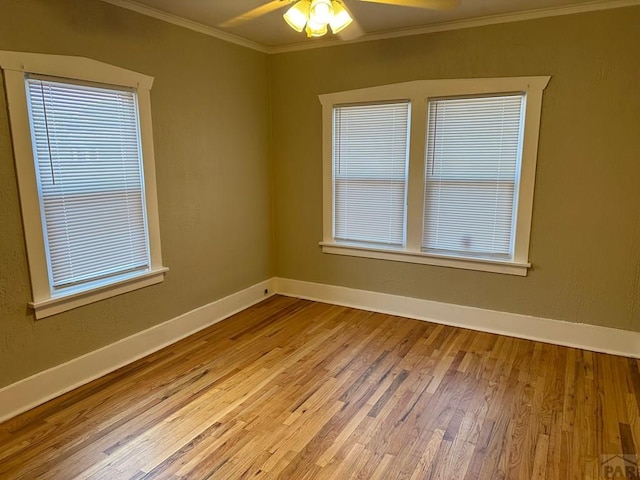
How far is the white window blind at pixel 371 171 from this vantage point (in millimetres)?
3801

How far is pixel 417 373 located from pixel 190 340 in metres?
1.85

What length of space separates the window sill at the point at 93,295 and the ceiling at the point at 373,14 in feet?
6.23

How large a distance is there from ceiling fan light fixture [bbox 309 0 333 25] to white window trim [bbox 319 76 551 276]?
1776mm

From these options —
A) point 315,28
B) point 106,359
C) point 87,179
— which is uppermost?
point 315,28

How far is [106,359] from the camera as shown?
9.77 feet

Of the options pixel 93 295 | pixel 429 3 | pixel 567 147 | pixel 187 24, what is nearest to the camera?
pixel 429 3

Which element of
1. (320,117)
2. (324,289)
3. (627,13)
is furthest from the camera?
Answer: (324,289)

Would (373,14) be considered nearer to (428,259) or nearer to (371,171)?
(371,171)

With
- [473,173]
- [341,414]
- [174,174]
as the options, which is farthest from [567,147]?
[174,174]

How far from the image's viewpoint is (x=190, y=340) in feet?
11.5

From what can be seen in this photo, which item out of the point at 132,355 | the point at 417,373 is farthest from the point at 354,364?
the point at 132,355

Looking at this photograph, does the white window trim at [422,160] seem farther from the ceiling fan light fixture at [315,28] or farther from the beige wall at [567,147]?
the ceiling fan light fixture at [315,28]

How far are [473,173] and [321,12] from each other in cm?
208

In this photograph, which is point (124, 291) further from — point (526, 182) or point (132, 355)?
point (526, 182)
